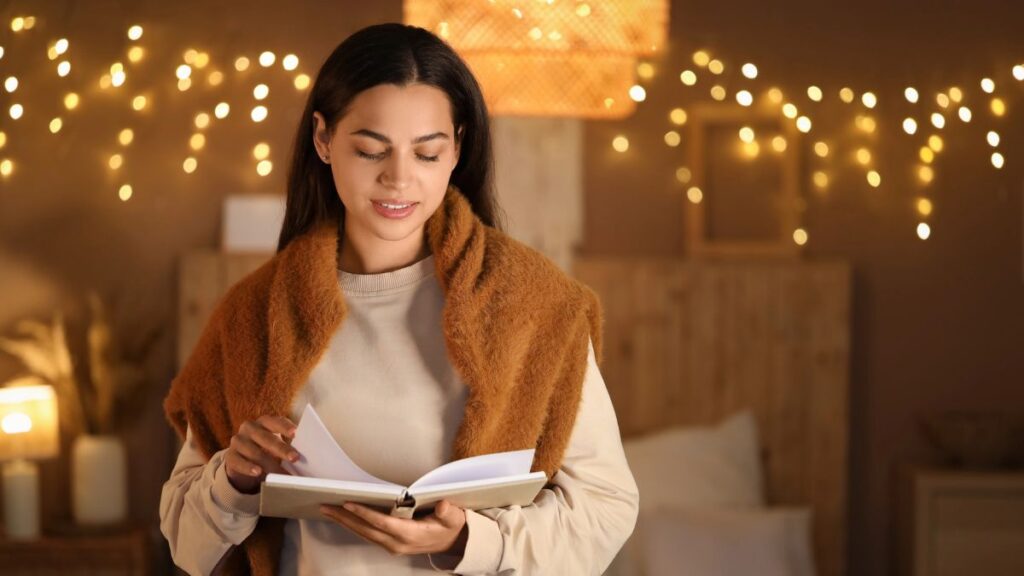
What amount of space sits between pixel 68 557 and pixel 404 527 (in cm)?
238

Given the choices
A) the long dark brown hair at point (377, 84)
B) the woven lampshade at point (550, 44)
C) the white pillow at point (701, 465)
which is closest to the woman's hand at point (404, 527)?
the long dark brown hair at point (377, 84)

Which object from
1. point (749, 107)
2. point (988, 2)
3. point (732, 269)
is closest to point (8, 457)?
point (732, 269)

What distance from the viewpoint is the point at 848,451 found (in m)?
3.62

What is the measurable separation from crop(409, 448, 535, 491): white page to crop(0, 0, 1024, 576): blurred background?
211 centimetres

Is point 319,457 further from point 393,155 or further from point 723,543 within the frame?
point 723,543

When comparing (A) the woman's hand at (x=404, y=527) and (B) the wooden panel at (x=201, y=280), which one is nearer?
(A) the woman's hand at (x=404, y=527)

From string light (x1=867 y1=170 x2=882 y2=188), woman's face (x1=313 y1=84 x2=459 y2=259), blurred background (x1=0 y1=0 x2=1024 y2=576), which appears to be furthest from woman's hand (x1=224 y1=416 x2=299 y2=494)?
string light (x1=867 y1=170 x2=882 y2=188)

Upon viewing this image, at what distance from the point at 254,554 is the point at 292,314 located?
Answer: 0.29 metres

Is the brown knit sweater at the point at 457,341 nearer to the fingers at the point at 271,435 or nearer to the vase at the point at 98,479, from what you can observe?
the fingers at the point at 271,435

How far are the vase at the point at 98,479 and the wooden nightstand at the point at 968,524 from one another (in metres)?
2.27

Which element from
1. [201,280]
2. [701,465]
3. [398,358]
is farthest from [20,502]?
[398,358]

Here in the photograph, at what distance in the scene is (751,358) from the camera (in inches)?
139

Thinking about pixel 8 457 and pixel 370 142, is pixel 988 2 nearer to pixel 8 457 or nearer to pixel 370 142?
pixel 370 142

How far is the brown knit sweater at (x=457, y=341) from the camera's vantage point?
1.42 metres
